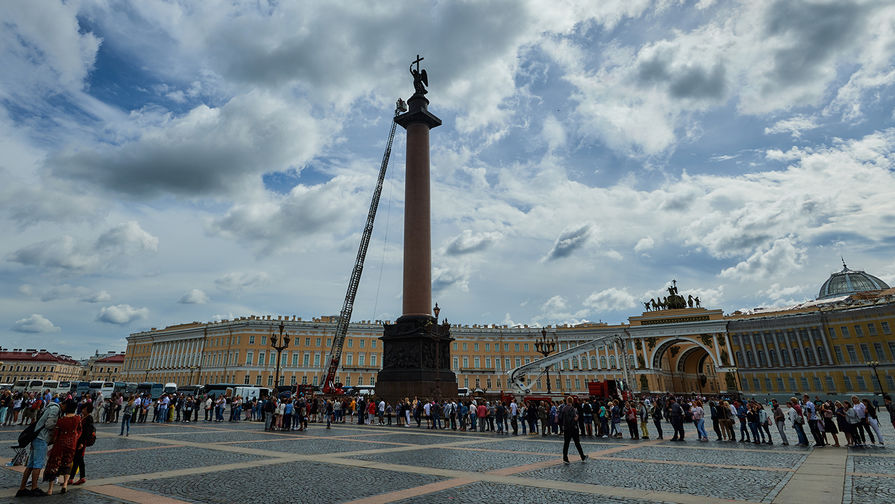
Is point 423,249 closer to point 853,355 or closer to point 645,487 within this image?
point 645,487

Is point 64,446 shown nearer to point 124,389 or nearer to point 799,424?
point 799,424

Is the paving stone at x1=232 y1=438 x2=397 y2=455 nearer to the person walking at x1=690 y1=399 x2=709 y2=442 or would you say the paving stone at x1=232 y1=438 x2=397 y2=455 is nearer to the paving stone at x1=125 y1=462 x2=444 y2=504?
the paving stone at x1=125 y1=462 x2=444 y2=504

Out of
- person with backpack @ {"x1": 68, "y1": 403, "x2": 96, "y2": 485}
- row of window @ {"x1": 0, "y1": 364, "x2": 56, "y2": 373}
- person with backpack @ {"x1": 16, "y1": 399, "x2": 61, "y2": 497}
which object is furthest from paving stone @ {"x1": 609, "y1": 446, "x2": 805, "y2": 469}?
row of window @ {"x1": 0, "y1": 364, "x2": 56, "y2": 373}

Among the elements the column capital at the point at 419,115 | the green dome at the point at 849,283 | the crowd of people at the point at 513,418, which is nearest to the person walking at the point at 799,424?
the crowd of people at the point at 513,418

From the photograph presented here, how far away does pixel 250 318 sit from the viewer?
84.9m

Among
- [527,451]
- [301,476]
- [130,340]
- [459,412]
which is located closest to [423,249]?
[459,412]

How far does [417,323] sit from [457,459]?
19.3 metres

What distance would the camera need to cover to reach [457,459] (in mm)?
11969

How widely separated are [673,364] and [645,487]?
8954 centimetres

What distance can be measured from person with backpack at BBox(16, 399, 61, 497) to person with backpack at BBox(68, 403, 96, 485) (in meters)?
0.59

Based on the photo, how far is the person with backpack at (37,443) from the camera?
7191mm

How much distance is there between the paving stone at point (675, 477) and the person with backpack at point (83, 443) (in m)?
8.22

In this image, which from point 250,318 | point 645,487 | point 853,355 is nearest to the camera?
point 645,487

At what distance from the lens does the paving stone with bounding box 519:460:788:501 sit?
7.95 m
